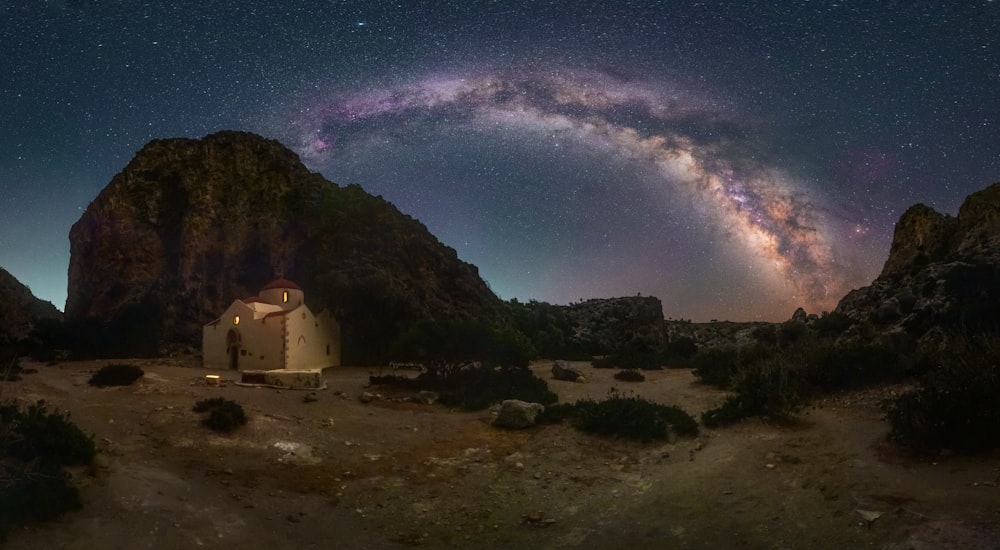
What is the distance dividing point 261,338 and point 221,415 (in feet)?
61.9

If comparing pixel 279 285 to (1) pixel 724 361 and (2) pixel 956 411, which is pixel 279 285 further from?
(2) pixel 956 411

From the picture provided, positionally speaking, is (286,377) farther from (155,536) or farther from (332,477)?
(155,536)

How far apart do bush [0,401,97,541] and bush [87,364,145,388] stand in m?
9.58

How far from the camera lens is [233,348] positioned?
32656 millimetres

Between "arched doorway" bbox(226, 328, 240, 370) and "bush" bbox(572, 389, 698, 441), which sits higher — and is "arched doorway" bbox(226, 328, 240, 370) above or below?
above

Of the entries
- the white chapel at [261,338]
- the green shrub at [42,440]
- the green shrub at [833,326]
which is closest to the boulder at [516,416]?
the green shrub at [42,440]

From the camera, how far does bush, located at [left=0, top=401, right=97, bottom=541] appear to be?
26.4 ft

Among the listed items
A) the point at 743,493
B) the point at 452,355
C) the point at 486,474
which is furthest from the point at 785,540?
the point at 452,355

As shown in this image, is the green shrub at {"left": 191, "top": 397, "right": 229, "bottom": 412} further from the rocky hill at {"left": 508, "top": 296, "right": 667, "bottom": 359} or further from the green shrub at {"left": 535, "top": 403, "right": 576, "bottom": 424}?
the rocky hill at {"left": 508, "top": 296, "right": 667, "bottom": 359}

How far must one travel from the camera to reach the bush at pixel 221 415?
46.9 feet

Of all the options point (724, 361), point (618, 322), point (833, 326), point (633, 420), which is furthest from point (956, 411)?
point (618, 322)

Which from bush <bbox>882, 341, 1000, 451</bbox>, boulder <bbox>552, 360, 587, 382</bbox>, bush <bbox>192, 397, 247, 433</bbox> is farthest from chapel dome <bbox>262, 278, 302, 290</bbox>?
bush <bbox>882, 341, 1000, 451</bbox>

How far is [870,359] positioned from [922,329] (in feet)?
23.9

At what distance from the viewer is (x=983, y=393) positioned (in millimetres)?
9719
